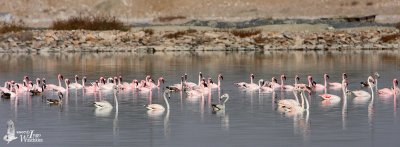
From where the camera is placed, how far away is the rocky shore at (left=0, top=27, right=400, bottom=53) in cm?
6762

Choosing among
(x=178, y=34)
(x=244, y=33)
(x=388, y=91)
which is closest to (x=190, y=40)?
(x=178, y=34)

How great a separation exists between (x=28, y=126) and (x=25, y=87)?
10.2 m

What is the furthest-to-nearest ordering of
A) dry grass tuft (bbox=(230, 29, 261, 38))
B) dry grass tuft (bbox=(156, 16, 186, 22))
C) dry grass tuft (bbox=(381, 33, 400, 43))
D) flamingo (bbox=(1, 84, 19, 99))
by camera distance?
dry grass tuft (bbox=(156, 16, 186, 22))
dry grass tuft (bbox=(230, 29, 261, 38))
dry grass tuft (bbox=(381, 33, 400, 43))
flamingo (bbox=(1, 84, 19, 99))

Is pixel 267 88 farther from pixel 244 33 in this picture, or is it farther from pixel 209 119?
pixel 244 33

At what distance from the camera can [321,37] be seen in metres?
69.7

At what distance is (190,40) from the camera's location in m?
70.0

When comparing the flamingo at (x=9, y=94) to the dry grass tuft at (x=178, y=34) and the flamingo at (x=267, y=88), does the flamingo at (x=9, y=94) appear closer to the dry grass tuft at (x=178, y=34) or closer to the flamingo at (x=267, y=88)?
the flamingo at (x=267, y=88)

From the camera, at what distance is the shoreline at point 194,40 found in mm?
67562

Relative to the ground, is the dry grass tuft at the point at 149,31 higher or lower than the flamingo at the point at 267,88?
higher

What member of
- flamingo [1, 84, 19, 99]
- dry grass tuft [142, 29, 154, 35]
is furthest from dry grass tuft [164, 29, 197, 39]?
flamingo [1, 84, 19, 99]

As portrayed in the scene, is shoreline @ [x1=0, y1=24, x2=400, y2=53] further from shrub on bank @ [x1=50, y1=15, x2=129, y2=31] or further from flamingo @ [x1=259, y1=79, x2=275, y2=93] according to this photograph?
flamingo @ [x1=259, y1=79, x2=275, y2=93]

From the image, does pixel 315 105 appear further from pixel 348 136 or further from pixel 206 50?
pixel 206 50

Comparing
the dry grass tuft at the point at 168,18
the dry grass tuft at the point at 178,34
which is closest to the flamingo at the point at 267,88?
the dry grass tuft at the point at 178,34

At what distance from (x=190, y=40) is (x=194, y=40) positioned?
262 millimetres
